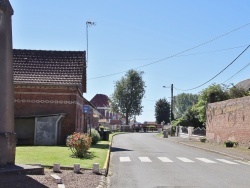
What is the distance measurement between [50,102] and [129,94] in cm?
7247

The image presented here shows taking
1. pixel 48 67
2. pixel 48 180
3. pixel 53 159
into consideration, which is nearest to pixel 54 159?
pixel 53 159

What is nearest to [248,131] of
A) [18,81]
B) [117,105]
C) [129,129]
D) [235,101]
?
[235,101]

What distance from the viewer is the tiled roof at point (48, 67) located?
33.2 metres

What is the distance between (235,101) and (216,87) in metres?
22.4

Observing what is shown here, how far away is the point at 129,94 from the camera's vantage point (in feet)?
344

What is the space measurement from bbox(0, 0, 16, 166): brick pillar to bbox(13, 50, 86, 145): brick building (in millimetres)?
17341

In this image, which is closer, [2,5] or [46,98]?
[2,5]

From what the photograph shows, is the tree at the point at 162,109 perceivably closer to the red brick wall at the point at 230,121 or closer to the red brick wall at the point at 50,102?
the red brick wall at the point at 230,121

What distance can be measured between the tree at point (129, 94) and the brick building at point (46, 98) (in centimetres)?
6931

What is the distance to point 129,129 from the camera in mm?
96062

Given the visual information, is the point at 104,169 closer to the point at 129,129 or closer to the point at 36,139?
the point at 36,139

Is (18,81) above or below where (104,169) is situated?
above

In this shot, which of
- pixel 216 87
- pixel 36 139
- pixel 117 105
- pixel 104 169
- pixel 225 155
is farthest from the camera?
pixel 117 105

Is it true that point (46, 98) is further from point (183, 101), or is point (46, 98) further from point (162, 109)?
point (183, 101)
